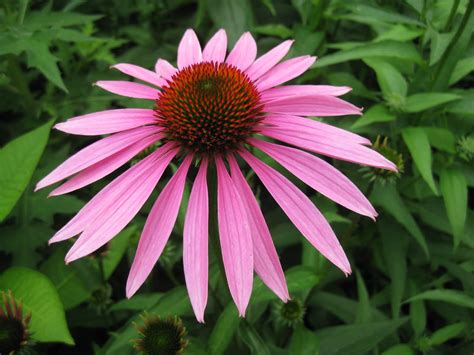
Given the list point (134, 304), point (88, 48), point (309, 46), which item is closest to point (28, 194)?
point (134, 304)

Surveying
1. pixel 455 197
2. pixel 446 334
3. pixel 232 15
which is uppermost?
pixel 232 15

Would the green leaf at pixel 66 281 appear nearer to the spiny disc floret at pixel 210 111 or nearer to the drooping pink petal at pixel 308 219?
the spiny disc floret at pixel 210 111

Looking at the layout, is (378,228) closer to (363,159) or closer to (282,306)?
(282,306)

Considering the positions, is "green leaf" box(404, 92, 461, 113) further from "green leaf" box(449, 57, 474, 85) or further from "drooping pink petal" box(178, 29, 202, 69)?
"drooping pink petal" box(178, 29, 202, 69)

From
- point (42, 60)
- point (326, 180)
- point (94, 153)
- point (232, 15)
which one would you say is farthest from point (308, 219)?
point (232, 15)

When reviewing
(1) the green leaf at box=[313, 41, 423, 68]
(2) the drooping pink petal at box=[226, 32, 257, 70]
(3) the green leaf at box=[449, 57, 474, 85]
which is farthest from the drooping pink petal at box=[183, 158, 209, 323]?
(3) the green leaf at box=[449, 57, 474, 85]

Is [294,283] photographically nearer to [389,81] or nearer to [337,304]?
[337,304]
